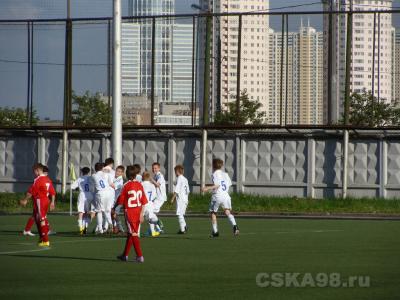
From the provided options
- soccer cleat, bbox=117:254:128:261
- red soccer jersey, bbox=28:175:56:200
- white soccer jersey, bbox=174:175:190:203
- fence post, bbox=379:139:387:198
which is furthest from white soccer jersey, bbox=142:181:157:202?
fence post, bbox=379:139:387:198

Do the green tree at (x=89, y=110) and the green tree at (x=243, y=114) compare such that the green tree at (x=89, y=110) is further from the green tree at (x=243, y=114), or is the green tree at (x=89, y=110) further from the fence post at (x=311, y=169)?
the fence post at (x=311, y=169)

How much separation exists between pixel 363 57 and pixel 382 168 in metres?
5.57

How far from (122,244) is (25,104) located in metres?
29.6

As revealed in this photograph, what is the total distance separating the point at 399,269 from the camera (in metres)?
18.3

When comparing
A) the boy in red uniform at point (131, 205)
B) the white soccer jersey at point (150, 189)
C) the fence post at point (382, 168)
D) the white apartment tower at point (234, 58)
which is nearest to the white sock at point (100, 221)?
the white soccer jersey at point (150, 189)

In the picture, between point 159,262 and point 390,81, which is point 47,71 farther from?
point 159,262

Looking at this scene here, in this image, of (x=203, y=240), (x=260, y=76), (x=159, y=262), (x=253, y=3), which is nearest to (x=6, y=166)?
(x=260, y=76)

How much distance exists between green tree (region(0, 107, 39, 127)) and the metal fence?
0.24ft

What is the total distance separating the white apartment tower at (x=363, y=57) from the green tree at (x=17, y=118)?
45.4 ft

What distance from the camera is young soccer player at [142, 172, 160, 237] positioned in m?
28.2

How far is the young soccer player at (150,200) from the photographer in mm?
28156

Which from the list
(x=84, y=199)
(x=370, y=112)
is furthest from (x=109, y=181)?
(x=370, y=112)

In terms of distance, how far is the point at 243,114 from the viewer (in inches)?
2029

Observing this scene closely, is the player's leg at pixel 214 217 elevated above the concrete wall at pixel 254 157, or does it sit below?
below
